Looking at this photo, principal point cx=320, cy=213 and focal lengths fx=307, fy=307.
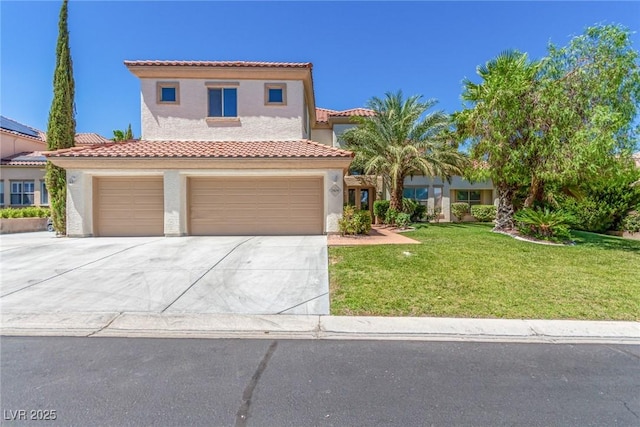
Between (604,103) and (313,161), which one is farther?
(313,161)

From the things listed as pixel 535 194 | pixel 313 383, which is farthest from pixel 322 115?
pixel 313 383

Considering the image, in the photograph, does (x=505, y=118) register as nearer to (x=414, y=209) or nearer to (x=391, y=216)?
(x=391, y=216)

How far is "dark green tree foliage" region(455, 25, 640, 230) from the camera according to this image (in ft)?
32.8

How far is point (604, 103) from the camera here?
10352 mm

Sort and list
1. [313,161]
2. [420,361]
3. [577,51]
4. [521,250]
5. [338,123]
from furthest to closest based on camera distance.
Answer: [338,123] → [313,161] → [577,51] → [521,250] → [420,361]

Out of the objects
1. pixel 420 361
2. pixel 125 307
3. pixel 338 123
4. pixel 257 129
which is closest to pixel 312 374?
pixel 420 361

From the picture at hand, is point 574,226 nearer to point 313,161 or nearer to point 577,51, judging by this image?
point 577,51

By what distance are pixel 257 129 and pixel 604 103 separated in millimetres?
13384

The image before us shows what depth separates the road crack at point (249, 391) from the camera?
2811 millimetres

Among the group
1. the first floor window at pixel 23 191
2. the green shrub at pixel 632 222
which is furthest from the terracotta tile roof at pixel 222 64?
the green shrub at pixel 632 222

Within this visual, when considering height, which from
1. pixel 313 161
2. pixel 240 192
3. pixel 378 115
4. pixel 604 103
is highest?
pixel 378 115

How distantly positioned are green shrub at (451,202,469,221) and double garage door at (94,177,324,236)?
43.6ft

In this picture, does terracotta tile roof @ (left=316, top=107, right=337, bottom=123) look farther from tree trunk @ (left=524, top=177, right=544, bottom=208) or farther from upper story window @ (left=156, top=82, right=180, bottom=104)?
tree trunk @ (left=524, top=177, right=544, bottom=208)

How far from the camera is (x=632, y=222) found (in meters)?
15.9
